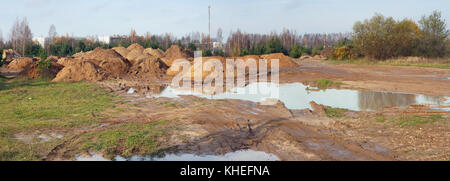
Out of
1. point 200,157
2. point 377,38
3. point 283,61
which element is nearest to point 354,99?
point 200,157

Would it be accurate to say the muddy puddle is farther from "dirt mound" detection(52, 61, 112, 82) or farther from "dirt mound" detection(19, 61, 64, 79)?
"dirt mound" detection(19, 61, 64, 79)

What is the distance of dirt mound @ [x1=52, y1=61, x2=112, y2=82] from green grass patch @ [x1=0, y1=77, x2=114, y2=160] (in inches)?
202

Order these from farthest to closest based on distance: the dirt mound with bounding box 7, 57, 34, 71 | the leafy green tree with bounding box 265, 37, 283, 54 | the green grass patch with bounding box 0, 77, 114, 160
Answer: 1. the leafy green tree with bounding box 265, 37, 283, 54
2. the dirt mound with bounding box 7, 57, 34, 71
3. the green grass patch with bounding box 0, 77, 114, 160

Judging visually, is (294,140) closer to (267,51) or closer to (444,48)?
(444,48)

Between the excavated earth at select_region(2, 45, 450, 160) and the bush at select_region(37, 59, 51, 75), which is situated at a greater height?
the bush at select_region(37, 59, 51, 75)

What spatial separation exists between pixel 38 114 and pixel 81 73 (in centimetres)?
1131

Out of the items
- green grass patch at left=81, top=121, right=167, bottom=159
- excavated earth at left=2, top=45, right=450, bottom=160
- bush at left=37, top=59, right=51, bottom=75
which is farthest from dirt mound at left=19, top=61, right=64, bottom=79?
green grass patch at left=81, top=121, right=167, bottom=159

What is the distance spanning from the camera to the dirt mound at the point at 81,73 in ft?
59.2

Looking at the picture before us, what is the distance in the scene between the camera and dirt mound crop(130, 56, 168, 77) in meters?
22.0

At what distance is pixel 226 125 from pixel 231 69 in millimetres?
14511

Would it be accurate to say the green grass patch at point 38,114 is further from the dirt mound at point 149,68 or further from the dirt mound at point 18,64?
the dirt mound at point 18,64

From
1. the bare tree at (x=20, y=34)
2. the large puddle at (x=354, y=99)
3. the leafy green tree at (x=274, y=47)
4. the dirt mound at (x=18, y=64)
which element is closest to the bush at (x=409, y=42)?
the leafy green tree at (x=274, y=47)

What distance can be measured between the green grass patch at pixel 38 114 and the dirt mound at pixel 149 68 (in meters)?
9.20

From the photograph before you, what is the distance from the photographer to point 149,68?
22.6 metres
